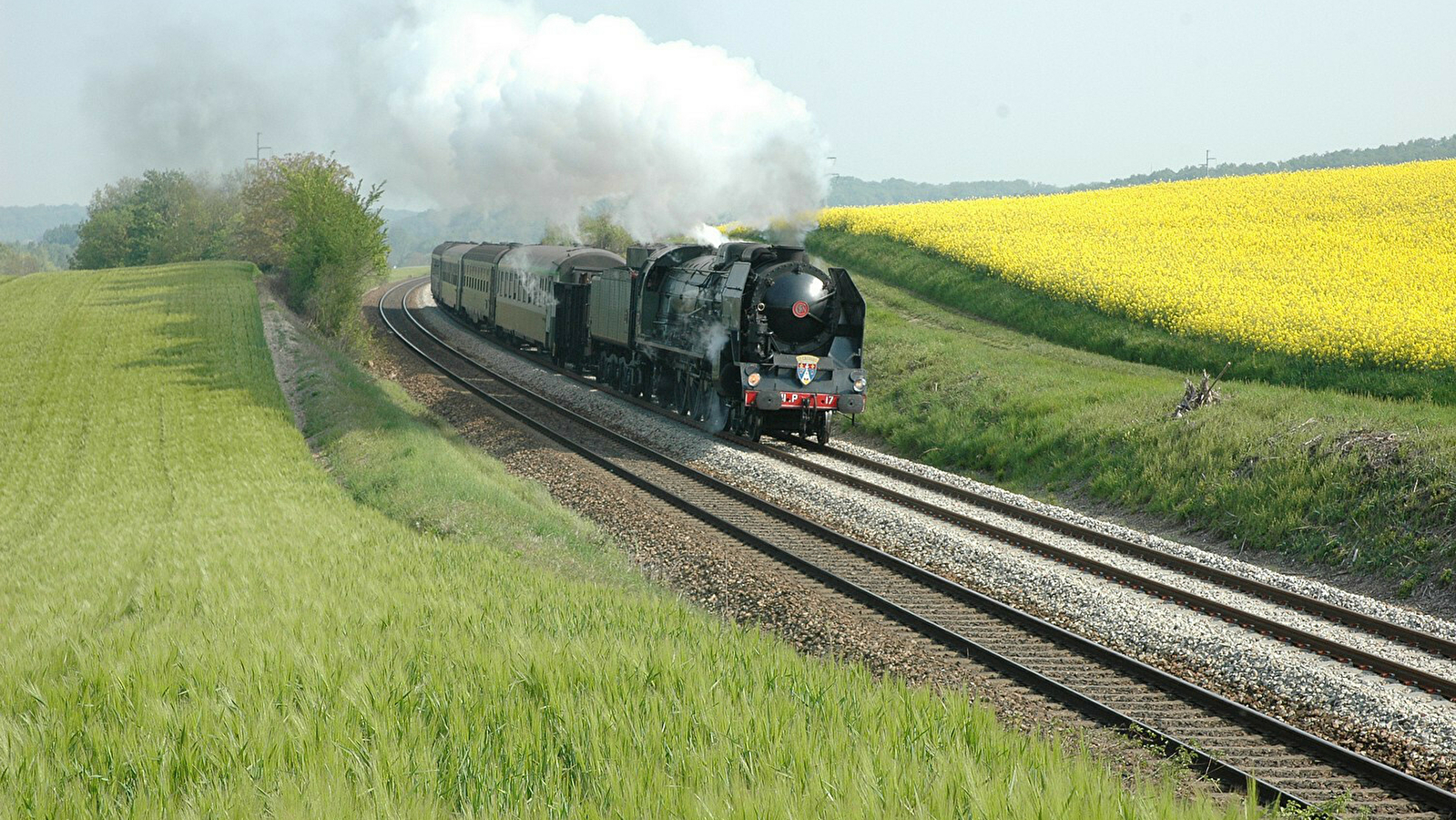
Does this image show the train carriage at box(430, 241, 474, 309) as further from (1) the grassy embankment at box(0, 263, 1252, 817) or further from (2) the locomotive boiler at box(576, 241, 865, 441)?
(1) the grassy embankment at box(0, 263, 1252, 817)

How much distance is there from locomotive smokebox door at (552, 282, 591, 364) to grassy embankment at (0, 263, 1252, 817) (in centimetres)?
1881

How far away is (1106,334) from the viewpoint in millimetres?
31484

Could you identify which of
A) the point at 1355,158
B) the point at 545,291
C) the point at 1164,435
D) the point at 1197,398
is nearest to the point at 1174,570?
the point at 1164,435

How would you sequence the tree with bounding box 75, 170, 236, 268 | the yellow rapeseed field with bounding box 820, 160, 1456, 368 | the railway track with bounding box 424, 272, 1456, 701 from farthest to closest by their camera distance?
the tree with bounding box 75, 170, 236, 268 → the yellow rapeseed field with bounding box 820, 160, 1456, 368 → the railway track with bounding box 424, 272, 1456, 701

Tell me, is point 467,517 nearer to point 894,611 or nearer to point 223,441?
point 894,611

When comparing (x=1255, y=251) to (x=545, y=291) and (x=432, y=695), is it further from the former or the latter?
(x=432, y=695)

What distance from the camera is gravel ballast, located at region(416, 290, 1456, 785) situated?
9.39 metres

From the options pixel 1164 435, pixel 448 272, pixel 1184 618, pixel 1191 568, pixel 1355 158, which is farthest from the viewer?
pixel 1355 158

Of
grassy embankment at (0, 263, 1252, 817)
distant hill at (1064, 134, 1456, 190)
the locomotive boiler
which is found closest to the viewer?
grassy embankment at (0, 263, 1252, 817)

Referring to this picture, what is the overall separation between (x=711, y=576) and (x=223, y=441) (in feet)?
52.1

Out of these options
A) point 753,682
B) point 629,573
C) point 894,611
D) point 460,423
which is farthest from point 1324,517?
point 460,423

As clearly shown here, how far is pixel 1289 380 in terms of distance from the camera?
996 inches

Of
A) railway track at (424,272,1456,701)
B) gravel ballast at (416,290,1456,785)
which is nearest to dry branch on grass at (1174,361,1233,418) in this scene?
gravel ballast at (416,290,1456,785)

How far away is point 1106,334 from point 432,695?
2818cm
